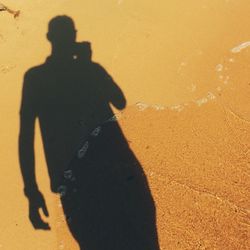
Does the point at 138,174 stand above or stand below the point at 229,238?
above

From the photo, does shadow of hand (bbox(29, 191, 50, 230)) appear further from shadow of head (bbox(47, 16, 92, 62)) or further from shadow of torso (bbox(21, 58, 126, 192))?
shadow of head (bbox(47, 16, 92, 62))

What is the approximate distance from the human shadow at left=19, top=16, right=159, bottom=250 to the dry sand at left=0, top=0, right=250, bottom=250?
0.10m

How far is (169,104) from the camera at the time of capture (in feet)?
17.7

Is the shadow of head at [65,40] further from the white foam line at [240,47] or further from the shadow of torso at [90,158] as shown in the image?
the white foam line at [240,47]

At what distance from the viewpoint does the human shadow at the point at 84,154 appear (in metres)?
4.50

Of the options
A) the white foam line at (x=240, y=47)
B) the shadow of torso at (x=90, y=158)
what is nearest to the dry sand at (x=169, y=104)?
the white foam line at (x=240, y=47)

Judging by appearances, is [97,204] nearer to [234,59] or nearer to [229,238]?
[229,238]

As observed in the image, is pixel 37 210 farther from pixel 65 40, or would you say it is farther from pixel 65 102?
pixel 65 40

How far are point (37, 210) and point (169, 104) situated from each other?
209cm

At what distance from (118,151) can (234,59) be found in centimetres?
213

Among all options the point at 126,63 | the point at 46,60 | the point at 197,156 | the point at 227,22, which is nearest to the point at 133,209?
the point at 197,156

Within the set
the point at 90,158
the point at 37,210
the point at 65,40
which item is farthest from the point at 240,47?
the point at 37,210

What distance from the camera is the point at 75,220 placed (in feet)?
15.0

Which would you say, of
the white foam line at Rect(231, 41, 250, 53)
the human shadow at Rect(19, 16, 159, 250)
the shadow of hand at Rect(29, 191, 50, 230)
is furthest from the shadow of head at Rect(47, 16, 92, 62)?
the shadow of hand at Rect(29, 191, 50, 230)
